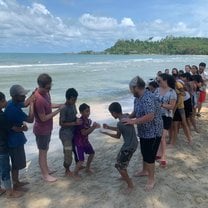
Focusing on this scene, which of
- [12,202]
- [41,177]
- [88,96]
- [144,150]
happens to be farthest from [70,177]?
[88,96]

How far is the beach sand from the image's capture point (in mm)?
5250

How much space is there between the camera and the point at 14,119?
5.35m

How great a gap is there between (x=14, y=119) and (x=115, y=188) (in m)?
1.87

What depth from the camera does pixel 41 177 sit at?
6320 mm

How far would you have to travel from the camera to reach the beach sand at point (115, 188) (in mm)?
5250

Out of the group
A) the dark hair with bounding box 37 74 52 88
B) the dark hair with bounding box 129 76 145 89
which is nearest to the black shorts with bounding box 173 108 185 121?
the dark hair with bounding box 129 76 145 89

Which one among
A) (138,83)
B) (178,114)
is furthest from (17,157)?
(178,114)

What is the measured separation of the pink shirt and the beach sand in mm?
916

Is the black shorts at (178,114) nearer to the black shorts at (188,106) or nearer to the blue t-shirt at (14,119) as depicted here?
the black shorts at (188,106)

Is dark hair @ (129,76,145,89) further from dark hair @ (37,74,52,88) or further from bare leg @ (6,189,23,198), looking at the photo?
bare leg @ (6,189,23,198)

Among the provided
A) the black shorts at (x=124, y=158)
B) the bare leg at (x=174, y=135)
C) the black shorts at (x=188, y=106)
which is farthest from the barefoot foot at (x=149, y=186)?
the black shorts at (x=188, y=106)

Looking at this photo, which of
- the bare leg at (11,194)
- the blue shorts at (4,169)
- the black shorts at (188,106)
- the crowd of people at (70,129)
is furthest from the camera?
the black shorts at (188,106)

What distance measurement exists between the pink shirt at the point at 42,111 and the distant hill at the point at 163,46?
→ 144 m

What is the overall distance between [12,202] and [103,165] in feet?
6.37
